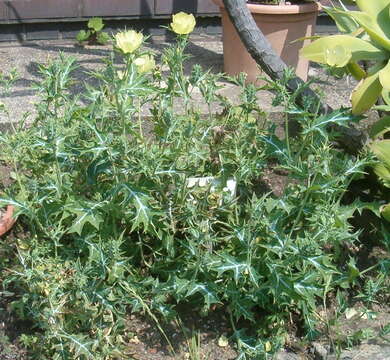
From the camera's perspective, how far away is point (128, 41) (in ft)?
7.38

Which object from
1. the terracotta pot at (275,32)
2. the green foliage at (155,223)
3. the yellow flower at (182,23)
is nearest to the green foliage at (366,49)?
the green foliage at (155,223)

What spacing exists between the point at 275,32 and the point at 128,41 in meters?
2.38

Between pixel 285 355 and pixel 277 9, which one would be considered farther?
pixel 277 9

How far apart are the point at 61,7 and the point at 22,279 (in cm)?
329

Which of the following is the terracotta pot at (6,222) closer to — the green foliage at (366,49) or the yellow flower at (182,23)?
the yellow flower at (182,23)

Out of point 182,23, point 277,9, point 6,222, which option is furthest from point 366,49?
point 6,222

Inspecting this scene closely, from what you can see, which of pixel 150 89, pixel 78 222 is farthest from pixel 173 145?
pixel 78 222

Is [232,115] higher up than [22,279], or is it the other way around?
[232,115]

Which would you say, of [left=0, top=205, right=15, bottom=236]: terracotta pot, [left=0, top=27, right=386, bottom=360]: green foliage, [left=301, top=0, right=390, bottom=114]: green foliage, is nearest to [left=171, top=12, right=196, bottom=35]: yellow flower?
[left=0, top=27, right=386, bottom=360]: green foliage

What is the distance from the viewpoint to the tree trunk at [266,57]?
3604 mm

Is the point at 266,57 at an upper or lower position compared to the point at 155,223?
upper

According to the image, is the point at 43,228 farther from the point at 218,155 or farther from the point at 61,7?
the point at 61,7

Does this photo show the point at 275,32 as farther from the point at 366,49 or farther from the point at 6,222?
the point at 6,222

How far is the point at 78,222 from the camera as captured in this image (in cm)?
249
